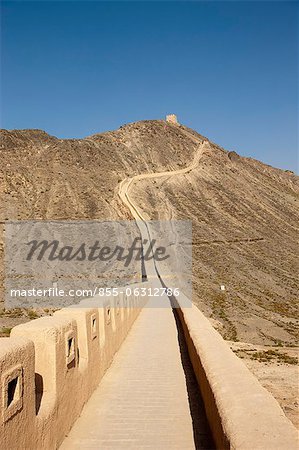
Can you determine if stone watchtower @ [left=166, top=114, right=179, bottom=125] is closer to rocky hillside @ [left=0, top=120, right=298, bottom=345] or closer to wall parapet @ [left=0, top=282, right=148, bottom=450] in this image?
rocky hillside @ [left=0, top=120, right=298, bottom=345]

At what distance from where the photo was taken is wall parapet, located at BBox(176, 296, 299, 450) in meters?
3.00

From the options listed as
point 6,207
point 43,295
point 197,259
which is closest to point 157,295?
point 43,295

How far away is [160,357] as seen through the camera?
952 cm

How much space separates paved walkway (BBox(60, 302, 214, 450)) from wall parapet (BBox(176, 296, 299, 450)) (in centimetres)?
61

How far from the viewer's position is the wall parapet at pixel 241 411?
3002mm

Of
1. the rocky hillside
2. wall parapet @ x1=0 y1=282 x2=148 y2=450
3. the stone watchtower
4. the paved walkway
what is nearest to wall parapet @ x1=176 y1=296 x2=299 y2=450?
the paved walkway

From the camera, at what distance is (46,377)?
438 centimetres

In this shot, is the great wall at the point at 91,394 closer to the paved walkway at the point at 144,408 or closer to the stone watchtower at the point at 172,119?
the paved walkway at the point at 144,408

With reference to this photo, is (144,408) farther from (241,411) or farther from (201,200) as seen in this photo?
(201,200)

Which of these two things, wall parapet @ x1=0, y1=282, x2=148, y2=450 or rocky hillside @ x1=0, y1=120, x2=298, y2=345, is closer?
wall parapet @ x1=0, y1=282, x2=148, y2=450

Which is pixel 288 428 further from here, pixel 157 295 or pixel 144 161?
pixel 144 161

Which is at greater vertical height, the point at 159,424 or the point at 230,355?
the point at 230,355

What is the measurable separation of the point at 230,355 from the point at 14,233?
134ft

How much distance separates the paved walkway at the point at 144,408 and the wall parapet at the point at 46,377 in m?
0.22
